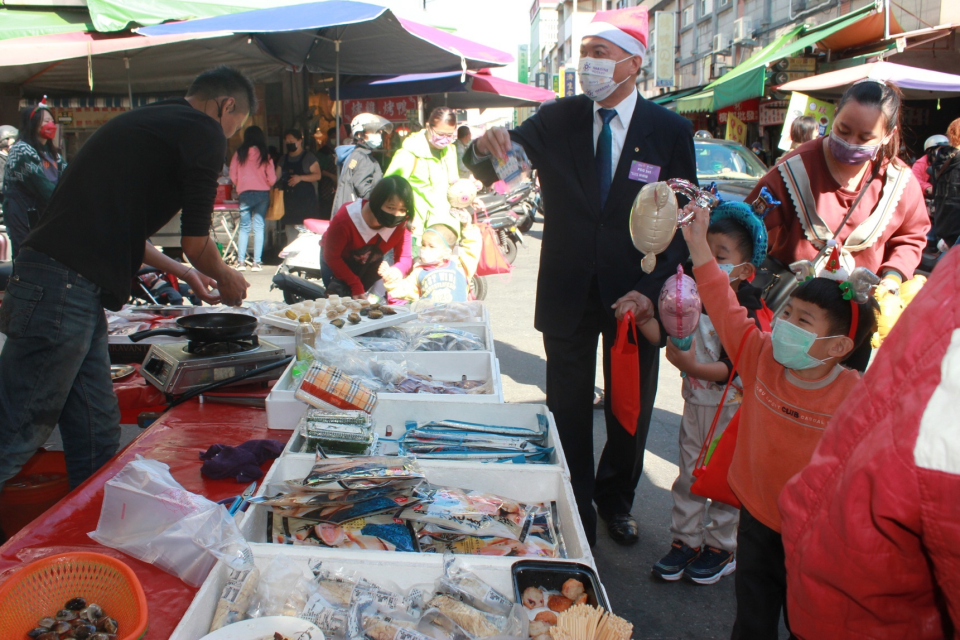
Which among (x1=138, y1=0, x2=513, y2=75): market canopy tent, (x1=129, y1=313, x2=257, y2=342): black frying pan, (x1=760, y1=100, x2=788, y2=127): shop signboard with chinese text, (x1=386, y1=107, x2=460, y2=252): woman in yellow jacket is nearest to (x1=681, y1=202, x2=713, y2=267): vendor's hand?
(x1=129, y1=313, x2=257, y2=342): black frying pan

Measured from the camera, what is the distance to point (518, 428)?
2.12 meters

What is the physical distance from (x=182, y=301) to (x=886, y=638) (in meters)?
5.06

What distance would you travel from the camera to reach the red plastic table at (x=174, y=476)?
1.39 meters

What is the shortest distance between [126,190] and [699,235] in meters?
1.90

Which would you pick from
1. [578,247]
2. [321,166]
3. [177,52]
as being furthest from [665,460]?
[321,166]

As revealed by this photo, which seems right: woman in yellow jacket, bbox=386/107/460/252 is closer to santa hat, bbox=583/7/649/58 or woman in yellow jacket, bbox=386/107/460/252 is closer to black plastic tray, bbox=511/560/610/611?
santa hat, bbox=583/7/649/58

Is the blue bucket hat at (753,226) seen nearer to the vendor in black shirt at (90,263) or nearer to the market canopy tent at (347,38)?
the vendor in black shirt at (90,263)

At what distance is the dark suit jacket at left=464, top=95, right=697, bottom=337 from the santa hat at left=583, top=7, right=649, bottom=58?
0.68 ft

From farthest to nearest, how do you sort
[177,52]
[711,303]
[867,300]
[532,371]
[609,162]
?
1. [177,52]
2. [532,371]
3. [609,162]
4. [711,303]
5. [867,300]

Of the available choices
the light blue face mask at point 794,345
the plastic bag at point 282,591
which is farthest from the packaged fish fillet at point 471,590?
the light blue face mask at point 794,345

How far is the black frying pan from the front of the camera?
2.55 metres

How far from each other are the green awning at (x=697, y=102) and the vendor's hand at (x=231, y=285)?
14.2 metres

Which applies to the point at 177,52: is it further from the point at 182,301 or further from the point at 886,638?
the point at 886,638

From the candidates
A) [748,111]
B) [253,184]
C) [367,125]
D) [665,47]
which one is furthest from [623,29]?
[665,47]
